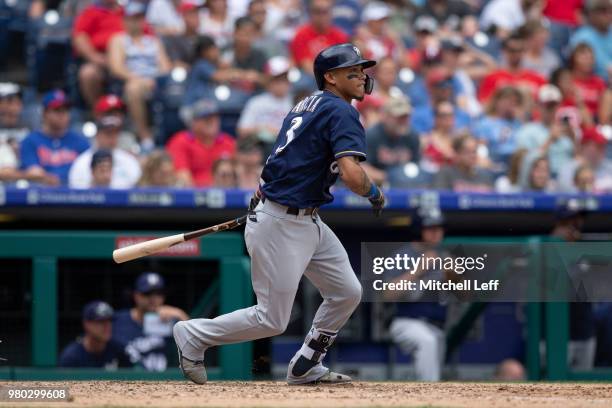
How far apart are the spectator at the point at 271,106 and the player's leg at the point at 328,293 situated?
4.06 m

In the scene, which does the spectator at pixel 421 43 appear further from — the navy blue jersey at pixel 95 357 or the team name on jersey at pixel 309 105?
the team name on jersey at pixel 309 105

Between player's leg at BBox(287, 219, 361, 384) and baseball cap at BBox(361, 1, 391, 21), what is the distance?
5.94m

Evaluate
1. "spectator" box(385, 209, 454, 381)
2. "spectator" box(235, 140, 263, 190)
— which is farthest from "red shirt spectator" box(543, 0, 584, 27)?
"spectator" box(385, 209, 454, 381)

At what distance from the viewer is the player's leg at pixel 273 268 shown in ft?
17.8

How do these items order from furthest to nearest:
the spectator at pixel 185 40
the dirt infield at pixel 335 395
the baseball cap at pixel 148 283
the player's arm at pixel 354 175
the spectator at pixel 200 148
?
1. the spectator at pixel 185 40
2. the spectator at pixel 200 148
3. the baseball cap at pixel 148 283
4. the player's arm at pixel 354 175
5. the dirt infield at pixel 335 395

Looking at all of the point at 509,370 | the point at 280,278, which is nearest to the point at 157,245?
the point at 280,278

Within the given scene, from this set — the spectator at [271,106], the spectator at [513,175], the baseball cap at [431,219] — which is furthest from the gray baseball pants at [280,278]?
the spectator at [271,106]

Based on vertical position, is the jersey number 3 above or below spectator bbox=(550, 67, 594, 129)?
below

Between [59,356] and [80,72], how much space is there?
11.5 ft

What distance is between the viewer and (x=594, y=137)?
34.0 ft

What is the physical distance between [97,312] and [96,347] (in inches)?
8.7

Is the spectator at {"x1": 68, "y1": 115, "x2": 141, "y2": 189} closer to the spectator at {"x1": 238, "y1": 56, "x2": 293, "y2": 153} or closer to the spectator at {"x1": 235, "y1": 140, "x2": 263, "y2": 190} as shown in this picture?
the spectator at {"x1": 235, "y1": 140, "x2": 263, "y2": 190}

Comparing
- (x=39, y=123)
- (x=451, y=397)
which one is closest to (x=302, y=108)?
(x=451, y=397)

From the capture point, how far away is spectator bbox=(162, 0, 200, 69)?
1070 centimetres
